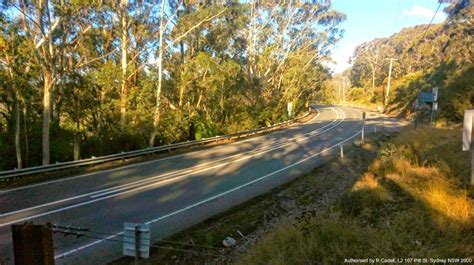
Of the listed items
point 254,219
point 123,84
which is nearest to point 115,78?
point 123,84

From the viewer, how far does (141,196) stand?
1094 centimetres

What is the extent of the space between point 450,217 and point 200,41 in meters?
23.5

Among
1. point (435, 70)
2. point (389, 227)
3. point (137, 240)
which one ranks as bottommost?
point (389, 227)

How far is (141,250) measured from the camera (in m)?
4.19

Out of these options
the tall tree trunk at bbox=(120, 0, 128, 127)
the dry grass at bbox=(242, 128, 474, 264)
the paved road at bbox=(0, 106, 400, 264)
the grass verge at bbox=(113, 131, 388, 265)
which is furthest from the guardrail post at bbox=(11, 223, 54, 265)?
the tall tree trunk at bbox=(120, 0, 128, 127)

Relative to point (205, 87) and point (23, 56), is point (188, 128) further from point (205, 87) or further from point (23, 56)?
point (23, 56)

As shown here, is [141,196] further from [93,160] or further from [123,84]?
[123,84]

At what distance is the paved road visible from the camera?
304 inches

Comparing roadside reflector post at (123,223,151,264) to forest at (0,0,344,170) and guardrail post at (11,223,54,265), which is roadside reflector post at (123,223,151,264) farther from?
forest at (0,0,344,170)

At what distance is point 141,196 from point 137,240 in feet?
23.0

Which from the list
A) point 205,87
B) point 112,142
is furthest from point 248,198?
point 205,87

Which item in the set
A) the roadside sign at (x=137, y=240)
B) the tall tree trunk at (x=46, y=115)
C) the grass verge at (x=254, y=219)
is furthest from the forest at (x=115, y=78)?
the roadside sign at (x=137, y=240)

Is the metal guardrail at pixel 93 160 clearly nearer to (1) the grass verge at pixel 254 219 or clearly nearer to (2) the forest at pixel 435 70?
(1) the grass verge at pixel 254 219

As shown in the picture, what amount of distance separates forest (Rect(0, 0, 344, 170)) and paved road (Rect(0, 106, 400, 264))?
401cm
